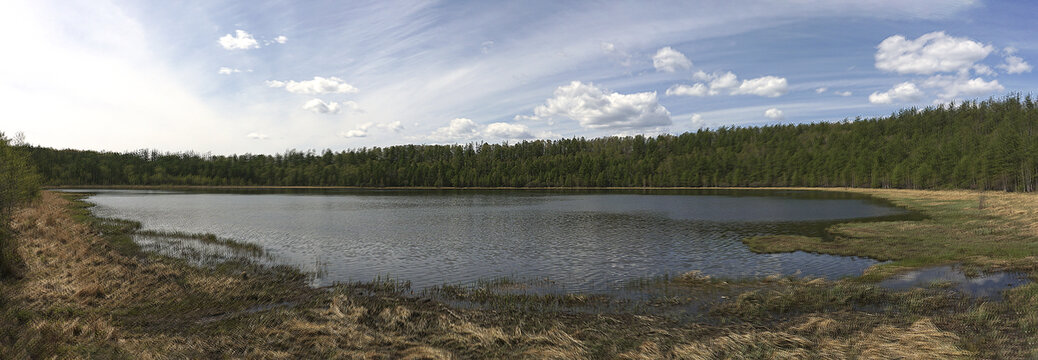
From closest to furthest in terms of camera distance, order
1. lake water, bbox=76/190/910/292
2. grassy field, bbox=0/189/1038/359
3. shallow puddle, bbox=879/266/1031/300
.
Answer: grassy field, bbox=0/189/1038/359, shallow puddle, bbox=879/266/1031/300, lake water, bbox=76/190/910/292

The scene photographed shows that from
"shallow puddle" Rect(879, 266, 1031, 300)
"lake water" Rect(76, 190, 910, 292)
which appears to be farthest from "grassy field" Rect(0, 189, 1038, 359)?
"lake water" Rect(76, 190, 910, 292)

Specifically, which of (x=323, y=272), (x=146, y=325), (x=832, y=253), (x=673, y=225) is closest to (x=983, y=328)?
(x=832, y=253)

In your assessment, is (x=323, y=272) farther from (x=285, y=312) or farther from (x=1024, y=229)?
(x=1024, y=229)

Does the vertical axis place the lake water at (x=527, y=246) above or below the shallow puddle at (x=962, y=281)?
below

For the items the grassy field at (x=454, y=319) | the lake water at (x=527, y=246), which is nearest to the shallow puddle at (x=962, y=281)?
the grassy field at (x=454, y=319)

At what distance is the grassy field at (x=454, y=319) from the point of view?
11.1m

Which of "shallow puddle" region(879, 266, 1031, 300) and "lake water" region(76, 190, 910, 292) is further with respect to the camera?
"lake water" region(76, 190, 910, 292)

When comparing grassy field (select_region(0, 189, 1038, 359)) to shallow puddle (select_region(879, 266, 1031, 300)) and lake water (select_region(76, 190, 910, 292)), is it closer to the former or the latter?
shallow puddle (select_region(879, 266, 1031, 300))

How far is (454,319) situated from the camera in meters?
14.8

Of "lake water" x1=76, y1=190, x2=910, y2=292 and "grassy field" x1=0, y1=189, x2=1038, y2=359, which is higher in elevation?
"grassy field" x1=0, y1=189, x2=1038, y2=359

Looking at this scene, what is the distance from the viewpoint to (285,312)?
15.2m

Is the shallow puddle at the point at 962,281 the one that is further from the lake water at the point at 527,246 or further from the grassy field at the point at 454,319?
Answer: the lake water at the point at 527,246

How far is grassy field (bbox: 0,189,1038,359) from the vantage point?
11.1 metres

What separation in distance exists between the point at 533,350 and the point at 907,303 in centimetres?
1444
